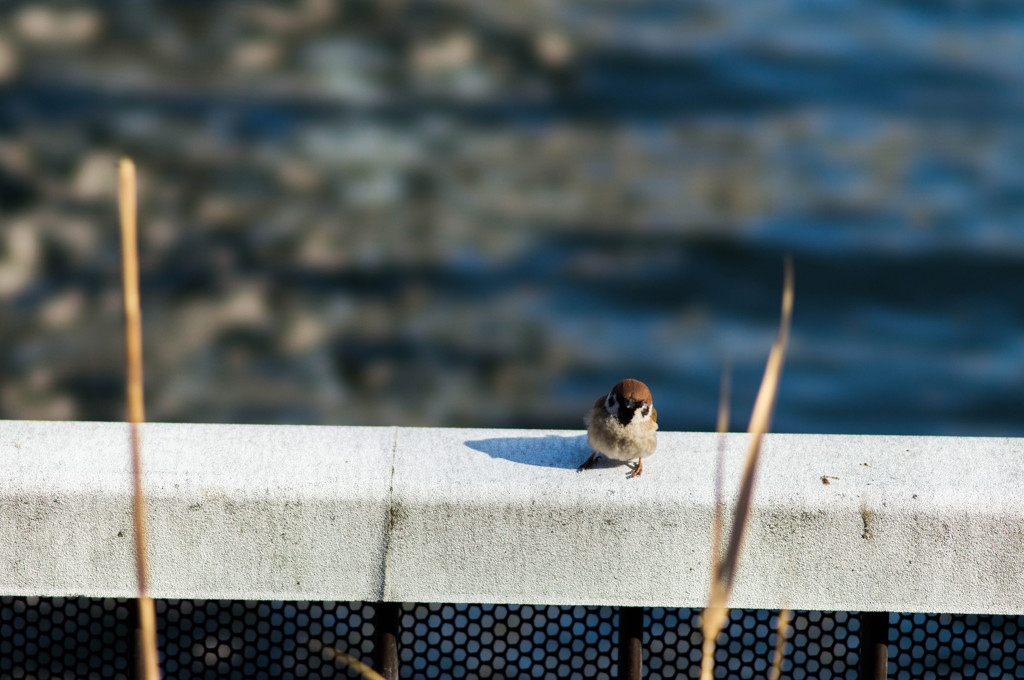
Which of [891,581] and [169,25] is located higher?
[169,25]

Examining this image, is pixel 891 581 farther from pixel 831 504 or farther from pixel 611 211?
pixel 611 211

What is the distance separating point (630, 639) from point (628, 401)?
56 centimetres

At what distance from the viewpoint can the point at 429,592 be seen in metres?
1.83

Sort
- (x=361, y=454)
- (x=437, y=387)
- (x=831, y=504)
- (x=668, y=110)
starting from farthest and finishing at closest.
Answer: (x=668, y=110) < (x=437, y=387) < (x=361, y=454) < (x=831, y=504)

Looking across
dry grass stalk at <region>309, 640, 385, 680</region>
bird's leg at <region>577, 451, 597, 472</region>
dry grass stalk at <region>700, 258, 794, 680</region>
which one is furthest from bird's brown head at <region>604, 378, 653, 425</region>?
dry grass stalk at <region>700, 258, 794, 680</region>

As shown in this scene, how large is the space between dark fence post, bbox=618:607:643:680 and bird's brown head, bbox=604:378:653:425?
42cm

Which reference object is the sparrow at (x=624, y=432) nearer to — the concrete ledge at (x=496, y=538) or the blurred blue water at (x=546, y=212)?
the concrete ledge at (x=496, y=538)

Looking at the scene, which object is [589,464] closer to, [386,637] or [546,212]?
[386,637]

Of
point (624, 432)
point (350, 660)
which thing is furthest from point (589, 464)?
point (350, 660)

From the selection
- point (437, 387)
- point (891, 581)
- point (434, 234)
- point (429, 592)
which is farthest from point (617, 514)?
point (434, 234)

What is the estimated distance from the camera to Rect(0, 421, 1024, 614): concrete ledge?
1.80 meters

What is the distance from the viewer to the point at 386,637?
1.90 metres

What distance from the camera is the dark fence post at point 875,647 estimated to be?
6.16 feet

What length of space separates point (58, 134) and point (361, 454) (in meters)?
7.12
